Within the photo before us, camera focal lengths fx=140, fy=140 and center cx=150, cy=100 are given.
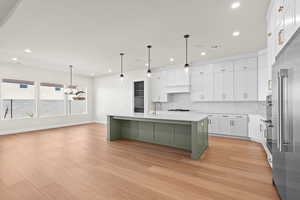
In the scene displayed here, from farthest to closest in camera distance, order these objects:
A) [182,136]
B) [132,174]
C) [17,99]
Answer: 1. [17,99]
2. [182,136]
3. [132,174]

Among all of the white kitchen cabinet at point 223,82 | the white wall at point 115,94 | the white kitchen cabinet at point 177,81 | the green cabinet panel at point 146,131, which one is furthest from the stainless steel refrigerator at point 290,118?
the white wall at point 115,94

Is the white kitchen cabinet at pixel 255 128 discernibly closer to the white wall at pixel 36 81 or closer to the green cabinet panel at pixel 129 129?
the green cabinet panel at pixel 129 129

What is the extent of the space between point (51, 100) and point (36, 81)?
108 centimetres

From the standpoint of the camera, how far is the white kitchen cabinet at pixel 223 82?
16.4ft

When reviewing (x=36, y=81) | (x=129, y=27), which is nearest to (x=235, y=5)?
(x=129, y=27)

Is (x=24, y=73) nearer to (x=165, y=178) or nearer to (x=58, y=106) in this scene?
(x=58, y=106)

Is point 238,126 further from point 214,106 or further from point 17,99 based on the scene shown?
point 17,99

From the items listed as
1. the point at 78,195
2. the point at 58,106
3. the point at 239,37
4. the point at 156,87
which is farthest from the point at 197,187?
the point at 58,106

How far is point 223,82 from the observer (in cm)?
511

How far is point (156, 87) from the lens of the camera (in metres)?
6.64

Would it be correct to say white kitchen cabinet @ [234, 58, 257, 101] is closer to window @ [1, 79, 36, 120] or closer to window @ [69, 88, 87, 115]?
window @ [69, 88, 87, 115]

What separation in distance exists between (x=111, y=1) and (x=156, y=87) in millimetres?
4622

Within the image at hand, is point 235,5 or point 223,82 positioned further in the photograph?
point 223,82

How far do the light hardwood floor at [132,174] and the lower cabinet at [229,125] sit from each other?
40.6 inches
